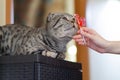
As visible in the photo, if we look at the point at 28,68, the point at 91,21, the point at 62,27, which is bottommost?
the point at 28,68

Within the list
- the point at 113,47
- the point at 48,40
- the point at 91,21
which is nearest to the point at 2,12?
the point at 48,40

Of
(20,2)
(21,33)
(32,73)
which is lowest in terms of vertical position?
(32,73)

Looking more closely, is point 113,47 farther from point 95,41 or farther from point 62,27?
point 62,27

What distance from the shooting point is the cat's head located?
2.90 feet

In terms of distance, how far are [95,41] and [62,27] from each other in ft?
0.47

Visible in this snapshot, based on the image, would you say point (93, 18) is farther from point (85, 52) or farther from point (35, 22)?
point (35, 22)

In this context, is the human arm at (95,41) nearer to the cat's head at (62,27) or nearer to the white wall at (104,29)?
the cat's head at (62,27)

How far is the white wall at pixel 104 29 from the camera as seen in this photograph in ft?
6.10

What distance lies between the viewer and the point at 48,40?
0.89m

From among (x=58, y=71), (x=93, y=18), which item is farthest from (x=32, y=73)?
(x=93, y=18)

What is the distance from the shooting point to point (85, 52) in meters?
1.85

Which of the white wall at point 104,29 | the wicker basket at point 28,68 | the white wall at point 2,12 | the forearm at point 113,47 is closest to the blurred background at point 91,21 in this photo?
the white wall at point 104,29

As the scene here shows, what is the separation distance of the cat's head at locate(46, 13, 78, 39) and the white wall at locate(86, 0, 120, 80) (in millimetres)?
992

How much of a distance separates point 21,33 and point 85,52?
0.94 meters
